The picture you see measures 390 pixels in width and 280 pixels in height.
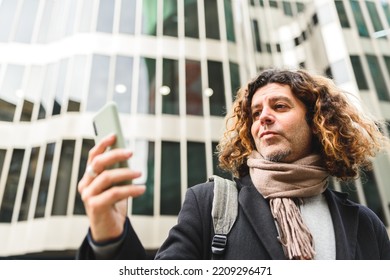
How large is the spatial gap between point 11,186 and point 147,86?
9.99 ft

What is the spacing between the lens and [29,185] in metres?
5.77

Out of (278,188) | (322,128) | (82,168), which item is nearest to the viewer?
(278,188)

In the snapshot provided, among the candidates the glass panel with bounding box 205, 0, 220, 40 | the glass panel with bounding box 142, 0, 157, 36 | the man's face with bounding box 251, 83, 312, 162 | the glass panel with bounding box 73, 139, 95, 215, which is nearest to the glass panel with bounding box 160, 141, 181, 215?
the glass panel with bounding box 73, 139, 95, 215

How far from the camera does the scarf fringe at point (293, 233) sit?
48.9 inches

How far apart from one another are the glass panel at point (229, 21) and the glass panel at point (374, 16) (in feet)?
9.58

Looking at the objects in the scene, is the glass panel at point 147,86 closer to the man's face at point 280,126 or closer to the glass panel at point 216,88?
the glass panel at point 216,88

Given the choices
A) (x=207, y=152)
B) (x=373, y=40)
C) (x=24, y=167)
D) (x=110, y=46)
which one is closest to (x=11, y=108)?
(x=24, y=167)

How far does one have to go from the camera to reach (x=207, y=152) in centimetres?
631

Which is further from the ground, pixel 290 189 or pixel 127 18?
pixel 127 18

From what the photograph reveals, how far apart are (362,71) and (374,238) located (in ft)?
21.2

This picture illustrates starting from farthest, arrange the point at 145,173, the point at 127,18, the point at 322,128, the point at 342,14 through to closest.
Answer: the point at 342,14 < the point at 127,18 < the point at 145,173 < the point at 322,128

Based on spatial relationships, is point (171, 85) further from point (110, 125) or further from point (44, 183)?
point (110, 125)

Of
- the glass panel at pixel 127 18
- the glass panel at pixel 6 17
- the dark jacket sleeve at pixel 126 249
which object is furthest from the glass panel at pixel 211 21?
the dark jacket sleeve at pixel 126 249

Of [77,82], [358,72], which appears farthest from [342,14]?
[77,82]
